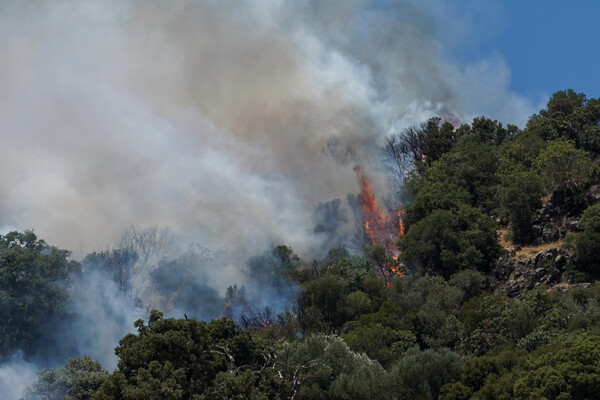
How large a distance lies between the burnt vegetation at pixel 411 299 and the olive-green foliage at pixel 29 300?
0.16 meters

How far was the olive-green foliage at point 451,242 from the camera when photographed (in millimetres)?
88812

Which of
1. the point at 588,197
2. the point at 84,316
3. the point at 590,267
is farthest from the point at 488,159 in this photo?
the point at 84,316

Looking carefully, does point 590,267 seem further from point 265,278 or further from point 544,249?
point 265,278

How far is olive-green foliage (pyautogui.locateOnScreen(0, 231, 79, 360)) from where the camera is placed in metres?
95.7

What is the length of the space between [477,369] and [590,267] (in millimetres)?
22177

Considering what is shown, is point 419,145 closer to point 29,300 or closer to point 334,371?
point 29,300

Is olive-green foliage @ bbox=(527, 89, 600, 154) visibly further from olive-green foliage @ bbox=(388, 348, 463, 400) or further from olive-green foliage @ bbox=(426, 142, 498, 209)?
olive-green foliage @ bbox=(388, 348, 463, 400)

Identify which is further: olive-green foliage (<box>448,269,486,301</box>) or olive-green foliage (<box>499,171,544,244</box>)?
olive-green foliage (<box>499,171,544,244</box>)

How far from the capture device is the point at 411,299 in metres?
84.1

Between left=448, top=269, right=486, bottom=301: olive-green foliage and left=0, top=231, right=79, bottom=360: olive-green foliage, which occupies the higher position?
left=0, top=231, right=79, bottom=360: olive-green foliage

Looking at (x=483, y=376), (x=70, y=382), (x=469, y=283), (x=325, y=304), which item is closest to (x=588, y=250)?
(x=469, y=283)

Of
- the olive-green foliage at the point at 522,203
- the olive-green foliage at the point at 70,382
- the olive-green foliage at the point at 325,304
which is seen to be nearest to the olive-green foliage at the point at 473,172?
the olive-green foliage at the point at 522,203

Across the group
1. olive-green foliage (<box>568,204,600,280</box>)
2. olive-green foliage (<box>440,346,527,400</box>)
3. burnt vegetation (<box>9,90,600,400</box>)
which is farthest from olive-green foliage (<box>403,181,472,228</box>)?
olive-green foliage (<box>440,346,527,400</box>)

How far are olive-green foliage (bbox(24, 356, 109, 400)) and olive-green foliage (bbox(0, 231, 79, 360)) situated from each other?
1903 cm
